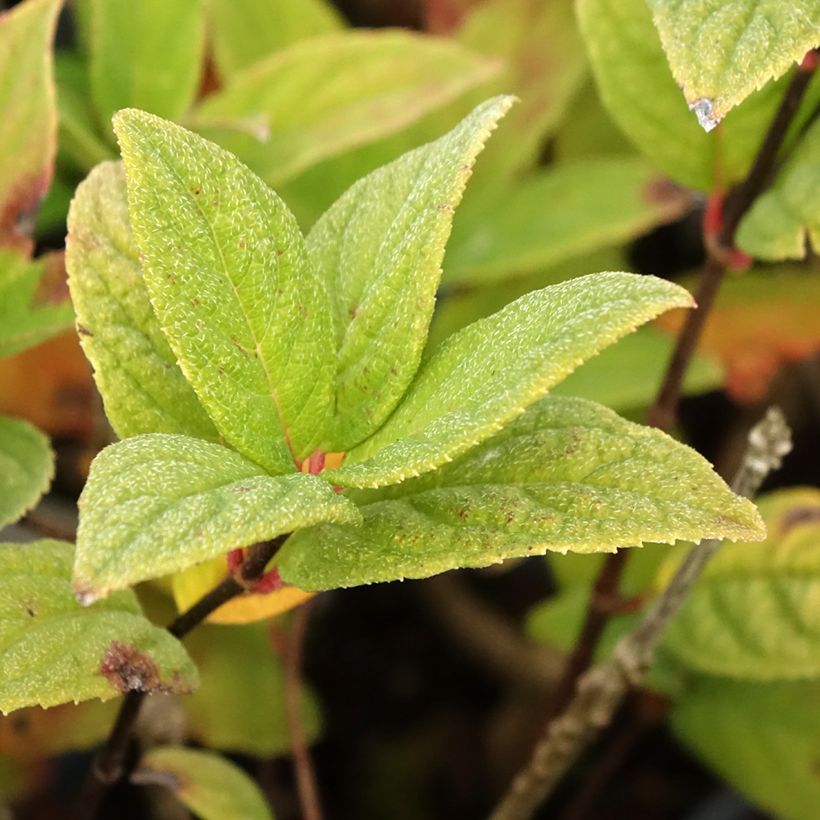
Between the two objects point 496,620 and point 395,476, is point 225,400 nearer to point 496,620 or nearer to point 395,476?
point 395,476

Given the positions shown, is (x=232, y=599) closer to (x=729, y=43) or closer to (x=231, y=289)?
(x=231, y=289)

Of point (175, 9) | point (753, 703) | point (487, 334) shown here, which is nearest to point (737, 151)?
point (487, 334)

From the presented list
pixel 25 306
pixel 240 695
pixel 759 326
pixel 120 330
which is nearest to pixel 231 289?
pixel 120 330

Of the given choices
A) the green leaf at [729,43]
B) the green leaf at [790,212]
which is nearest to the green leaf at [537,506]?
the green leaf at [729,43]

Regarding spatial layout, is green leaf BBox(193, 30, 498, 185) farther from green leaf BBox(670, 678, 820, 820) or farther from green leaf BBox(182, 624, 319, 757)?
green leaf BBox(670, 678, 820, 820)

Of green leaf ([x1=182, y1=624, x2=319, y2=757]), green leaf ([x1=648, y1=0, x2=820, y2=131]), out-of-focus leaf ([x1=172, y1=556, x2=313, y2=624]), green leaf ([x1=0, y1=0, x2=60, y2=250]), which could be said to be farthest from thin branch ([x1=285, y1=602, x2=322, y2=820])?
green leaf ([x1=648, y1=0, x2=820, y2=131])

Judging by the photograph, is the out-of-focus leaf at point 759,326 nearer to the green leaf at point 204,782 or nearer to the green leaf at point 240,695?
the green leaf at point 240,695
